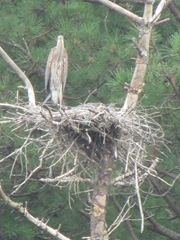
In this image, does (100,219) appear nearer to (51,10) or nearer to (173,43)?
(173,43)

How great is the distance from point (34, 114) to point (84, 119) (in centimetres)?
36

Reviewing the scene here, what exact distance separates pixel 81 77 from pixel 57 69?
606 mm

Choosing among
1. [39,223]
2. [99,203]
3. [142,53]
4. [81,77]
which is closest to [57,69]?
[81,77]

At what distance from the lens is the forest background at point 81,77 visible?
948 centimetres

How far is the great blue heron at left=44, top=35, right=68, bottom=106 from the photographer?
948cm

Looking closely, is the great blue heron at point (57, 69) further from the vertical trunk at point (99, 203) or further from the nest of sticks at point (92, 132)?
the nest of sticks at point (92, 132)

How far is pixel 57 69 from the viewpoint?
9609 mm

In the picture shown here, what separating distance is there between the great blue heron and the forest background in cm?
26

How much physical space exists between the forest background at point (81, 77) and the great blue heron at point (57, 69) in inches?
10.3

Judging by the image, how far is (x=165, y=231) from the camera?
1061cm

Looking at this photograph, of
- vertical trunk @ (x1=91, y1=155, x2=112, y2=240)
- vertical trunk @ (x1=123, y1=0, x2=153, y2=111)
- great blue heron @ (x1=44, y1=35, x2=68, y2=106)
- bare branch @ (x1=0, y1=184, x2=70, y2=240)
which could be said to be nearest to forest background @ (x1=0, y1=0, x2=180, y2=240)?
great blue heron @ (x1=44, y1=35, x2=68, y2=106)

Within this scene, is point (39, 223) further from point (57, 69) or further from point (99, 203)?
point (57, 69)

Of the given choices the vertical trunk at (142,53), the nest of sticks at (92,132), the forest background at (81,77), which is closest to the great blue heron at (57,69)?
the forest background at (81,77)

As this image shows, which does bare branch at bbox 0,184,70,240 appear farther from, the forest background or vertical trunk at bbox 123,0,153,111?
the forest background
